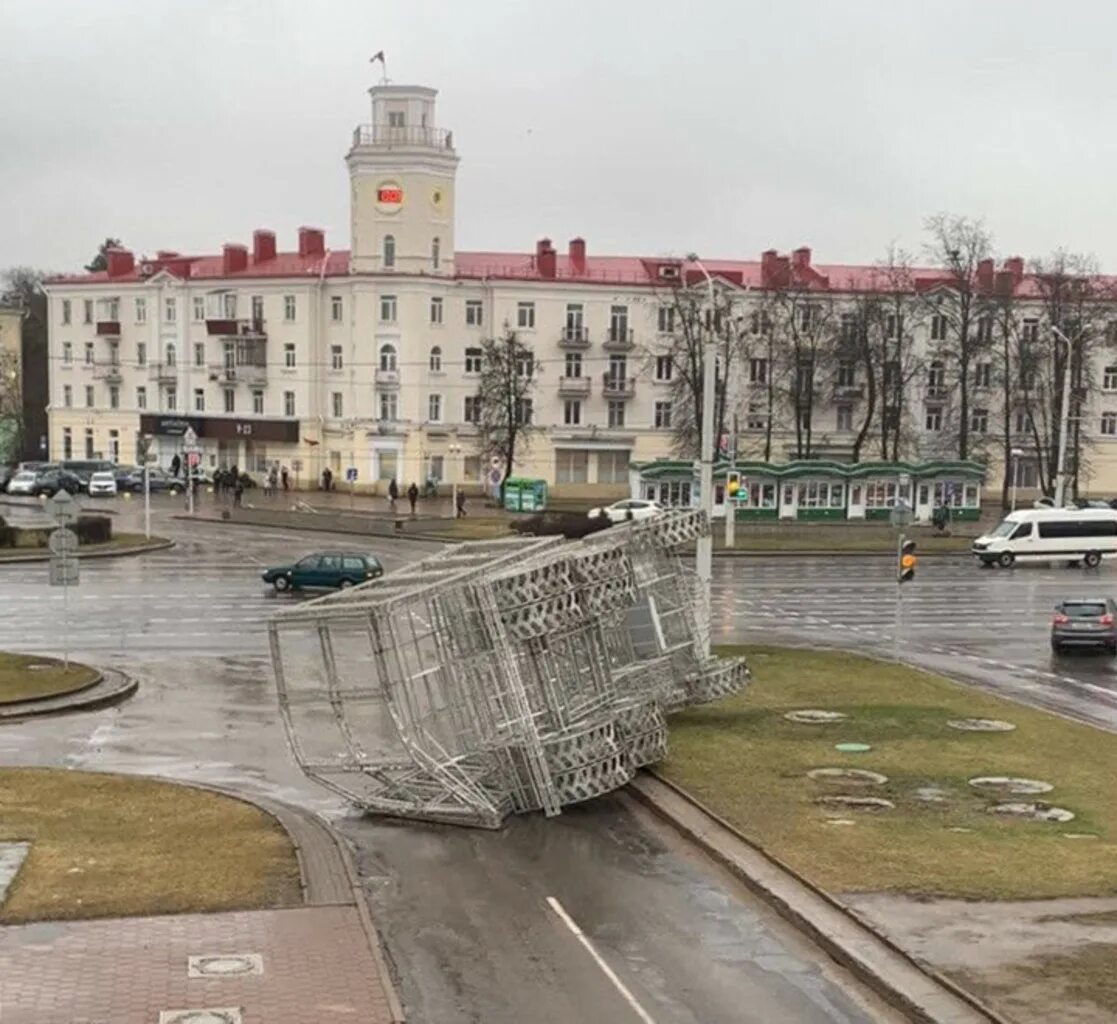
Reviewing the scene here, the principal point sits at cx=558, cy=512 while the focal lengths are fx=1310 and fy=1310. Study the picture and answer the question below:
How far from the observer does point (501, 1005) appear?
1050 centimetres

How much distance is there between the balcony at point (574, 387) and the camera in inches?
3179

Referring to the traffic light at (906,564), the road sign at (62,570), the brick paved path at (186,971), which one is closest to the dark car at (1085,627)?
the traffic light at (906,564)

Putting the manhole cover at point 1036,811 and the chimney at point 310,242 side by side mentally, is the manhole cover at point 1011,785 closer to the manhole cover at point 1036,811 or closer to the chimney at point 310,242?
the manhole cover at point 1036,811

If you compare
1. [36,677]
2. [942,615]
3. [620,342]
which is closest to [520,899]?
[36,677]

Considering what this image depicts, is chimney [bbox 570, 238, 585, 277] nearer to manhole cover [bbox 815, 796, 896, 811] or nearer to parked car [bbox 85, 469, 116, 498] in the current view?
parked car [bbox 85, 469, 116, 498]

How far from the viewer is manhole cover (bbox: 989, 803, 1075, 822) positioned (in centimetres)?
1611

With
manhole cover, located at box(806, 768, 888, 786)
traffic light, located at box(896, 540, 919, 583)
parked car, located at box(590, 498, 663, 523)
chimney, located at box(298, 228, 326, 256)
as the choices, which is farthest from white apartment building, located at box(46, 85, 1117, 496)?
manhole cover, located at box(806, 768, 888, 786)

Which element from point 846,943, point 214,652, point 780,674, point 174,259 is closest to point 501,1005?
point 846,943

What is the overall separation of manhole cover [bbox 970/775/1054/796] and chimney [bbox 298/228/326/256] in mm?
72861

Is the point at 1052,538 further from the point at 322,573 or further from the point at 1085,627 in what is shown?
the point at 322,573

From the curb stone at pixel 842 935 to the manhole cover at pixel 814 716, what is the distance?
5.84 m

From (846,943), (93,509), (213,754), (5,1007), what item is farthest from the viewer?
(93,509)

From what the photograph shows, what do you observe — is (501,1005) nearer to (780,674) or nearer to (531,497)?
(780,674)

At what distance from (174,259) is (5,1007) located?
85105 millimetres
